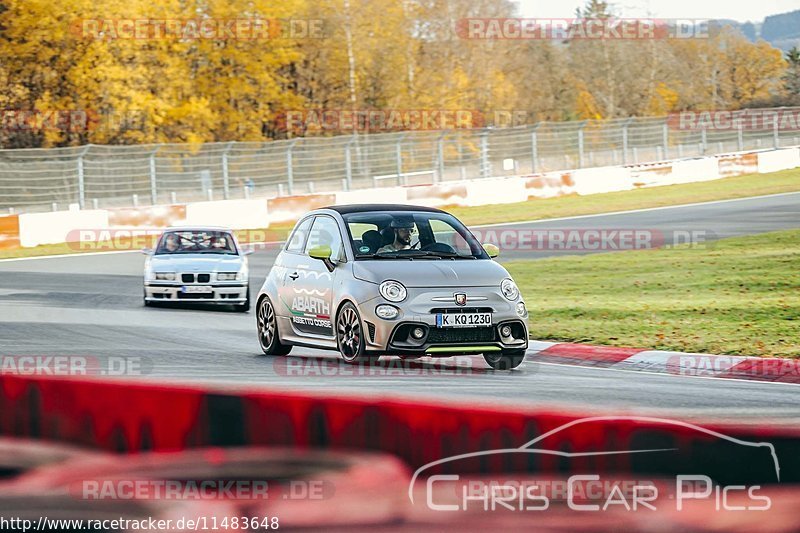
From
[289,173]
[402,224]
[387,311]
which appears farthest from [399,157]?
[387,311]

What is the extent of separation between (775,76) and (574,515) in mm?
87535

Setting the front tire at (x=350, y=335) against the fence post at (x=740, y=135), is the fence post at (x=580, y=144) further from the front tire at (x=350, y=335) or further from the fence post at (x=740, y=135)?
the front tire at (x=350, y=335)

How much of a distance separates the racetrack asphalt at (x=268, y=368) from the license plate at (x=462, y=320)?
1.58ft

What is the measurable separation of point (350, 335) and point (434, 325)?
90cm

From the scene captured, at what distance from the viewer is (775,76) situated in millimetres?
86562

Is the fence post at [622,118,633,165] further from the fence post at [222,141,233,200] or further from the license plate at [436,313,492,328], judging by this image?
the license plate at [436,313,492,328]

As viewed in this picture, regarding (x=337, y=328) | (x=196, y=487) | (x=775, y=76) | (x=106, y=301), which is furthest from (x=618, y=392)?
(x=775, y=76)

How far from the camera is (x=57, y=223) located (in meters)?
31.7

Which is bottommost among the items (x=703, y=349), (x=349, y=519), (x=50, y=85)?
(x=703, y=349)

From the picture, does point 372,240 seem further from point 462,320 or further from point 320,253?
point 462,320

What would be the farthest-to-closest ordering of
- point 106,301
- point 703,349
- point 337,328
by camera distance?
point 106,301 → point 703,349 → point 337,328

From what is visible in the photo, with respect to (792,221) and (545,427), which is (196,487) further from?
(792,221)

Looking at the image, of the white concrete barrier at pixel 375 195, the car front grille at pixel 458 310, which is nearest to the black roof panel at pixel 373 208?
the car front grille at pixel 458 310

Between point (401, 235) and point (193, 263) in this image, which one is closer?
point (401, 235)
